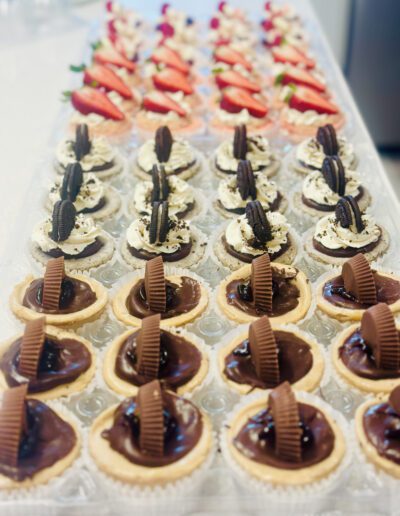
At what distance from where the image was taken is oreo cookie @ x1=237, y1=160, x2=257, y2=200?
294 centimetres

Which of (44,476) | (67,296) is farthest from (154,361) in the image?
(67,296)

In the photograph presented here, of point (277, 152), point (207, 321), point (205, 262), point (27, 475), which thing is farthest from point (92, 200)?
point (27, 475)

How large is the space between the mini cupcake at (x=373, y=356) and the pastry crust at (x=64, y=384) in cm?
84

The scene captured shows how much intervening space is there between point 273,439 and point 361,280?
0.78m

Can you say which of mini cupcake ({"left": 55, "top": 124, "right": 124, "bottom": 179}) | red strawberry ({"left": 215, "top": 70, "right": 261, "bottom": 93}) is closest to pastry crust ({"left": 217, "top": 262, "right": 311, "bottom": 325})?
mini cupcake ({"left": 55, "top": 124, "right": 124, "bottom": 179})

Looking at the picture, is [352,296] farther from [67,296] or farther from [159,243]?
[67,296]

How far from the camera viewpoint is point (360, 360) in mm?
2057

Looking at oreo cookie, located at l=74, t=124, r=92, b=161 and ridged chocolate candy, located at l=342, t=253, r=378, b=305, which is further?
oreo cookie, located at l=74, t=124, r=92, b=161

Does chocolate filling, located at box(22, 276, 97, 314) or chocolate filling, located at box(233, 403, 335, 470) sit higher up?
chocolate filling, located at box(22, 276, 97, 314)

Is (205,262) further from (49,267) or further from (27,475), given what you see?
(27,475)

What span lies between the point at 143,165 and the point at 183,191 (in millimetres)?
450

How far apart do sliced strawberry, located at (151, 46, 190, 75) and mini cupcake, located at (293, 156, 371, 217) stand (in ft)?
5.79

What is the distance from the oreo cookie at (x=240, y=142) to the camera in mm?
3270

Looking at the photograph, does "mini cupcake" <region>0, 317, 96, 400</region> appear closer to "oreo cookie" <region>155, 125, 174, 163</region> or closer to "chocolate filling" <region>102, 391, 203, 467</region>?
"chocolate filling" <region>102, 391, 203, 467</region>
